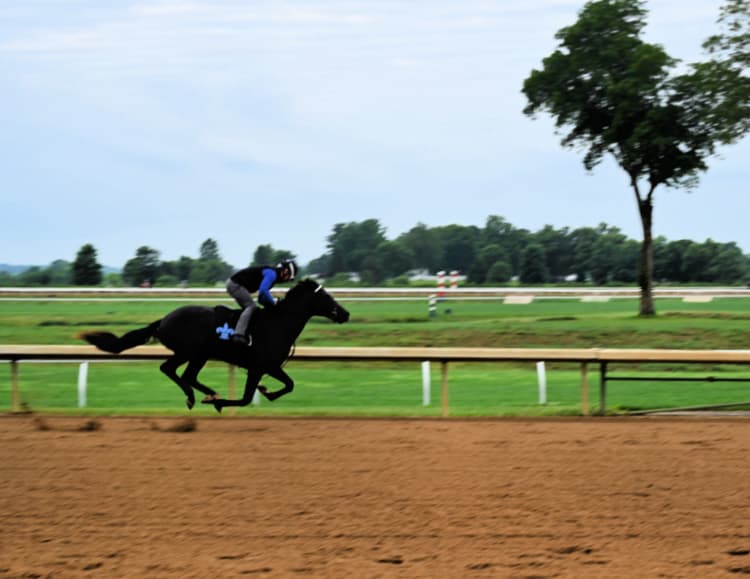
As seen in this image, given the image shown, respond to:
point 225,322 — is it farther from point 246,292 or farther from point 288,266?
point 288,266

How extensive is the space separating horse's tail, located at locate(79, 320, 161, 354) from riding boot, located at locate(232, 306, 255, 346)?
80cm

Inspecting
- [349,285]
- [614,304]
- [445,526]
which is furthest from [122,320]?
[445,526]

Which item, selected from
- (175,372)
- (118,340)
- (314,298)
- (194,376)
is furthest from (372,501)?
(118,340)

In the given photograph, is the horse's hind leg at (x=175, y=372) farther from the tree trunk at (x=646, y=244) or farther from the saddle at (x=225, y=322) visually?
the tree trunk at (x=646, y=244)

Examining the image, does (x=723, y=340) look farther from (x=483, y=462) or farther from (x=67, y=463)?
(x=67, y=463)

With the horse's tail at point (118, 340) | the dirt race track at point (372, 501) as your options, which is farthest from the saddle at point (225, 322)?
the dirt race track at point (372, 501)

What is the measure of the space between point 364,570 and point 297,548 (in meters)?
0.54

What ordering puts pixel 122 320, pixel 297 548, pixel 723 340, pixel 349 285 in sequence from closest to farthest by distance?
pixel 297 548 < pixel 723 340 < pixel 122 320 < pixel 349 285

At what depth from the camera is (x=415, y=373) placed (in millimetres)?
17219

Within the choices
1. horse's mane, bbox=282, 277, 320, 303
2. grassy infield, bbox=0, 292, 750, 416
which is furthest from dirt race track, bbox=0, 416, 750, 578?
grassy infield, bbox=0, 292, 750, 416

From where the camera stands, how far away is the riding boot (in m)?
9.79

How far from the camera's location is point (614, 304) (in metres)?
34.3

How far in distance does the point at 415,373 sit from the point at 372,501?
1050cm

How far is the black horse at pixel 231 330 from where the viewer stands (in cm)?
995
